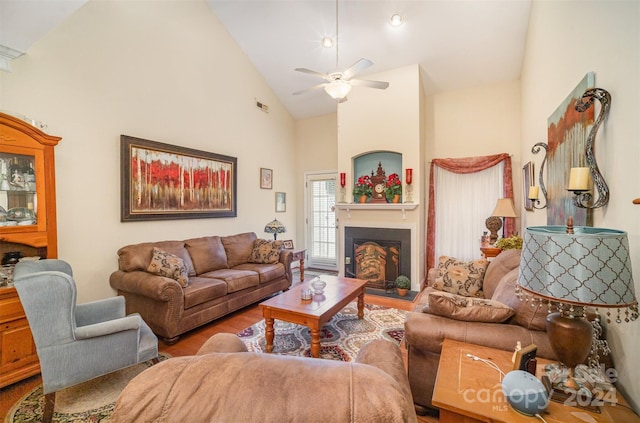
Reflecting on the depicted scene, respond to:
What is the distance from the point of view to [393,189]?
4758 mm

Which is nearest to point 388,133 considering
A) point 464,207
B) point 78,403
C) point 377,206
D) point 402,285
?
point 377,206

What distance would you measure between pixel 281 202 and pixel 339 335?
3492 millimetres

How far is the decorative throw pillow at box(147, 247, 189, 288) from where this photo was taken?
3094 millimetres

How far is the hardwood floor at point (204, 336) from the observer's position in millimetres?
2059

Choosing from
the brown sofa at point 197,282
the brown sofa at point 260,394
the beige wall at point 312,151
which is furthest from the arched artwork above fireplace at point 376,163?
the brown sofa at point 260,394

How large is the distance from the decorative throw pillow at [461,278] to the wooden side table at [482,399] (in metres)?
1.46

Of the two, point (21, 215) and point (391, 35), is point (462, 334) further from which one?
point (391, 35)

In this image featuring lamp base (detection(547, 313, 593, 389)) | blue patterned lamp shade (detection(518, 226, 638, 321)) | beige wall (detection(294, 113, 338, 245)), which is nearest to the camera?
blue patterned lamp shade (detection(518, 226, 638, 321))

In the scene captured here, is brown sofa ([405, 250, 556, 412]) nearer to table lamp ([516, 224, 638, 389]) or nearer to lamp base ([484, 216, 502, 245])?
table lamp ([516, 224, 638, 389])

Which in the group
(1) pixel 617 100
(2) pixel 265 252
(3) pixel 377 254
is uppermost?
(1) pixel 617 100

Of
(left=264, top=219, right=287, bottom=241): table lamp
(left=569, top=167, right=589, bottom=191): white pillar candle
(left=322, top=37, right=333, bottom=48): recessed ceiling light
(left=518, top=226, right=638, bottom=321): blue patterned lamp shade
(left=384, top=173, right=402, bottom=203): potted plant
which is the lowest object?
(left=264, top=219, right=287, bottom=241): table lamp

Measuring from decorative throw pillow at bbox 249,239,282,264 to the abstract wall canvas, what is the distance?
11.2ft

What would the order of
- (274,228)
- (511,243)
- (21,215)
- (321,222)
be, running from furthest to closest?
(321,222), (274,228), (511,243), (21,215)

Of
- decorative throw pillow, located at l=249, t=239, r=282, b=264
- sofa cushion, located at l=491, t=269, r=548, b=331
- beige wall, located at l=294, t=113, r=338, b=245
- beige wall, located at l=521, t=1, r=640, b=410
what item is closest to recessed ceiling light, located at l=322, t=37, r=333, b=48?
beige wall, located at l=294, t=113, r=338, b=245
